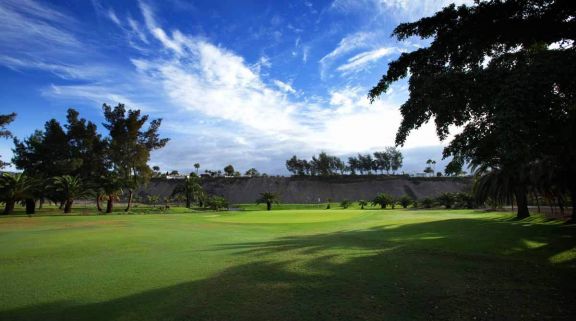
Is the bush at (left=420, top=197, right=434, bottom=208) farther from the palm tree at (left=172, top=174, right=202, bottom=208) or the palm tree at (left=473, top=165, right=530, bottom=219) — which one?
the palm tree at (left=172, top=174, right=202, bottom=208)

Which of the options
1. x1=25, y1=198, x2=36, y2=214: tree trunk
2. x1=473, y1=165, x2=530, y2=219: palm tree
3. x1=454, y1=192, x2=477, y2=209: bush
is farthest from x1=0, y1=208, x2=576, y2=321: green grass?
x1=454, y1=192, x2=477, y2=209: bush

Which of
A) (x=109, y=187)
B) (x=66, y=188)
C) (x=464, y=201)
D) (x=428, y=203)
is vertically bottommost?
(x=428, y=203)

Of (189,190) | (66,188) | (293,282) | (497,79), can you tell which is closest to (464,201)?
(189,190)

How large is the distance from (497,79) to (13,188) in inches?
2089

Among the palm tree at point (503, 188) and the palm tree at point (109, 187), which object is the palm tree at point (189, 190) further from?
the palm tree at point (503, 188)

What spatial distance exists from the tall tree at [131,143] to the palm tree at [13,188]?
15.8 meters

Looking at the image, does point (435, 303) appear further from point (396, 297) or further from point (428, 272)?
point (428, 272)

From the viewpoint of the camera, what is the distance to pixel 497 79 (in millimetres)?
9305

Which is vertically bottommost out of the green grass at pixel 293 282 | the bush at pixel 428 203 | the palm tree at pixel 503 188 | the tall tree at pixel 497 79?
the green grass at pixel 293 282

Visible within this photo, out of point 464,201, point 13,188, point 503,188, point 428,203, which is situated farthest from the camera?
point 428,203

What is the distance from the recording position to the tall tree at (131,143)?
6375cm

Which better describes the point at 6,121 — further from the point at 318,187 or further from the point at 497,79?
the point at 318,187

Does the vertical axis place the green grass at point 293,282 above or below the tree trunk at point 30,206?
below

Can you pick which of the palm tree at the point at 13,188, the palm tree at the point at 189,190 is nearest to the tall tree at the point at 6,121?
the palm tree at the point at 13,188
